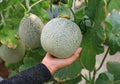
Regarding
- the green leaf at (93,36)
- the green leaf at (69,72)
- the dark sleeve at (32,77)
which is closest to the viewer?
the green leaf at (93,36)

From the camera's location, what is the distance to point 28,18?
1053 mm

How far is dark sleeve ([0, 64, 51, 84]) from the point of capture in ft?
3.17

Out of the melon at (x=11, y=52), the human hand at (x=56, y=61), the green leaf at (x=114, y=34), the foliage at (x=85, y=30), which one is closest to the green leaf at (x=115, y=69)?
the foliage at (x=85, y=30)

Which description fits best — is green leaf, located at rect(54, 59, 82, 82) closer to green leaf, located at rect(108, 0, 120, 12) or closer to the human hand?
the human hand

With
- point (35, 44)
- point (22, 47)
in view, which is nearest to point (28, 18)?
point (35, 44)

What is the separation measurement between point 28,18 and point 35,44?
0.33 ft

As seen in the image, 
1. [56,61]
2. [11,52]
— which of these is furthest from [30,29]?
[11,52]

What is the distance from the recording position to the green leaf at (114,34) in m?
1.05

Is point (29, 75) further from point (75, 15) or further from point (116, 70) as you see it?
point (116, 70)

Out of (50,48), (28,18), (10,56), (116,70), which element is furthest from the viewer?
(10,56)

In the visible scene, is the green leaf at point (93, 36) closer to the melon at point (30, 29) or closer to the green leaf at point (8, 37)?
the melon at point (30, 29)

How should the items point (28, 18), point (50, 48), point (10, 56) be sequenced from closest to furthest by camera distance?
point (50, 48) → point (28, 18) → point (10, 56)

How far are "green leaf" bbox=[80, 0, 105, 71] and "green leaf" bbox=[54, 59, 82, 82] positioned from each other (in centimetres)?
10

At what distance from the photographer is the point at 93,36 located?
3.00 ft
